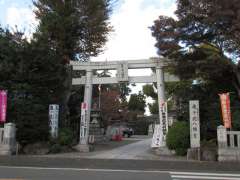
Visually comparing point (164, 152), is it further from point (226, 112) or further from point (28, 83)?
point (28, 83)

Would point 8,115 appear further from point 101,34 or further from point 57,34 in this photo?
point 101,34

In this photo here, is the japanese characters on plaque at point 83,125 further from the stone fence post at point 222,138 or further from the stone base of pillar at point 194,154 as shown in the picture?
the stone fence post at point 222,138

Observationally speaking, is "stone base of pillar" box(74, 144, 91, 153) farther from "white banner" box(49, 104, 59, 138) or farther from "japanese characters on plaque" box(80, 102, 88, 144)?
"white banner" box(49, 104, 59, 138)

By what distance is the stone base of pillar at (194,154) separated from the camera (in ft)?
64.8

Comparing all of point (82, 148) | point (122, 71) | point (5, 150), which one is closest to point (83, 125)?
point (82, 148)

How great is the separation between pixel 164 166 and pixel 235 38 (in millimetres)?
7684

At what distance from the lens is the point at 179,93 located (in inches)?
963

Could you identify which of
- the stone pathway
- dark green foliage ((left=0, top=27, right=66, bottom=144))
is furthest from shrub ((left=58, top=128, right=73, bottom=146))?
the stone pathway

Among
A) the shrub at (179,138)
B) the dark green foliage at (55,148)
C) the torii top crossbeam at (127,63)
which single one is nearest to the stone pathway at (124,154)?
the shrub at (179,138)

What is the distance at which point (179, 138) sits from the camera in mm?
→ 21766

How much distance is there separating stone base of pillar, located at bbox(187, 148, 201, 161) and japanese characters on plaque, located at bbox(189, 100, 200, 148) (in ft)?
1.29

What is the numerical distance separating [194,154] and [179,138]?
75.5 inches

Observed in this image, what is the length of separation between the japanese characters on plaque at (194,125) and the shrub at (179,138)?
1011 millimetres

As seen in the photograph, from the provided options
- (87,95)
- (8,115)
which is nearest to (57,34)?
(87,95)
